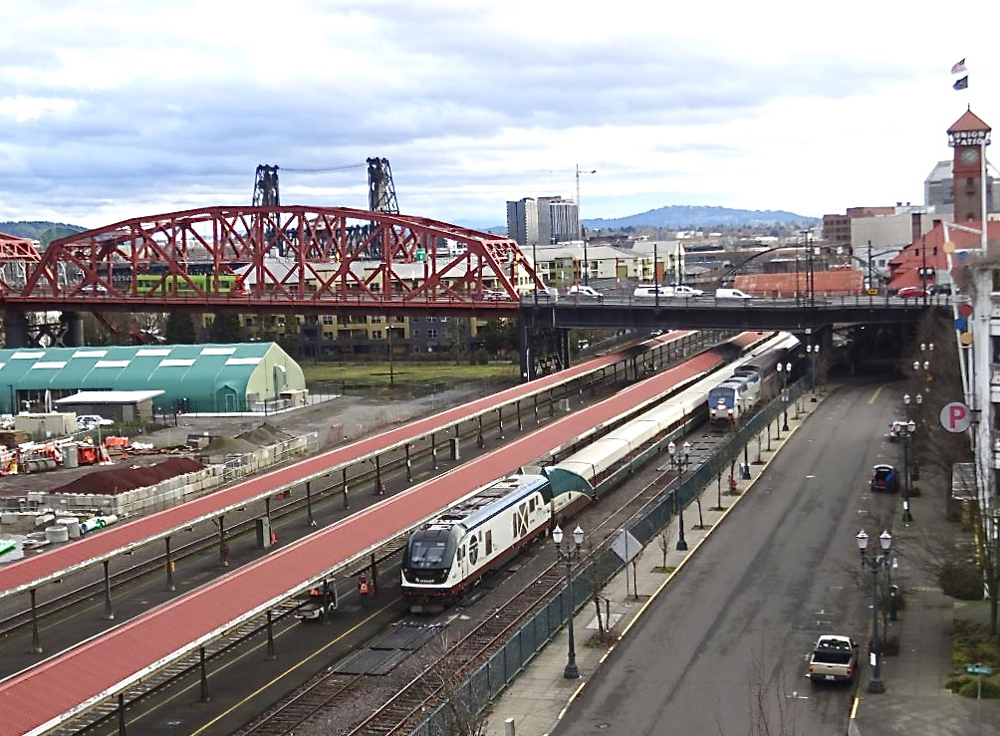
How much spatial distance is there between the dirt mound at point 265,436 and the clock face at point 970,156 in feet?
282

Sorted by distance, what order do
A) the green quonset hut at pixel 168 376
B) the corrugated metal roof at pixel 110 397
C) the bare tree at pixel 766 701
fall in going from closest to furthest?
the bare tree at pixel 766 701
the corrugated metal roof at pixel 110 397
the green quonset hut at pixel 168 376

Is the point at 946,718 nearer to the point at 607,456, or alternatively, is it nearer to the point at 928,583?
the point at 928,583

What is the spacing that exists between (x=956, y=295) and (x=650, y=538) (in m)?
16.5

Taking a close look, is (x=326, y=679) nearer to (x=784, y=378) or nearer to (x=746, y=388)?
(x=746, y=388)

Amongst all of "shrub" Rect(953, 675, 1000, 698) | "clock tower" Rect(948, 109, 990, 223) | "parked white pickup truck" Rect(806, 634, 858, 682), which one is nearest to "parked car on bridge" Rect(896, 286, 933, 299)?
"clock tower" Rect(948, 109, 990, 223)

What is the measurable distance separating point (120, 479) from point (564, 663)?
3260cm

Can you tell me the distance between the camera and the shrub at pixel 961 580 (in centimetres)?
3672

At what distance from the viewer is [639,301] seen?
105m

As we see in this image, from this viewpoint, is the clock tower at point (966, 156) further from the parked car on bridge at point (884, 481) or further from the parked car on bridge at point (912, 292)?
the parked car on bridge at point (884, 481)

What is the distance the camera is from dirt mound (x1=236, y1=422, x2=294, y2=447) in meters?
77.8

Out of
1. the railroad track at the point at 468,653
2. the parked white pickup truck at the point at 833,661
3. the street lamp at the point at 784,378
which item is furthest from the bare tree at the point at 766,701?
the street lamp at the point at 784,378

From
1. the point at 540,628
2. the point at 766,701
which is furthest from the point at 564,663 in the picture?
the point at 766,701

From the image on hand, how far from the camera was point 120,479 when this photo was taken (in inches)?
2375

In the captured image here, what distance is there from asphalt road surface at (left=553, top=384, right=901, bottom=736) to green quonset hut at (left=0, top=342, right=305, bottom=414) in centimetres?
4766
